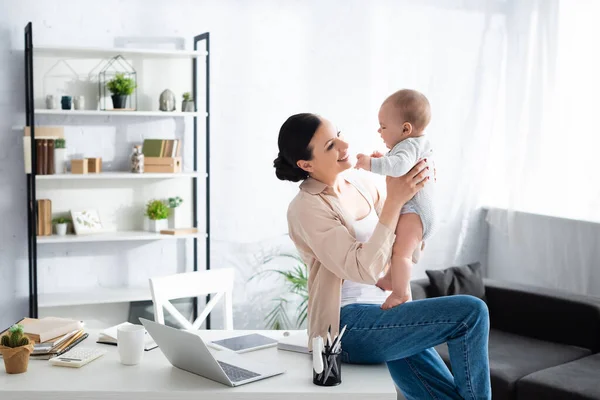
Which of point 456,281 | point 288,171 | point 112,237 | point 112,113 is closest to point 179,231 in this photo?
point 112,237

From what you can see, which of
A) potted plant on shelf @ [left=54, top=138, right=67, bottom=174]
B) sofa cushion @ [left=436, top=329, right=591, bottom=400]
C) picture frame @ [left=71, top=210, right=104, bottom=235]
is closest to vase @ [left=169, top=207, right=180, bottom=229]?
picture frame @ [left=71, top=210, right=104, bottom=235]

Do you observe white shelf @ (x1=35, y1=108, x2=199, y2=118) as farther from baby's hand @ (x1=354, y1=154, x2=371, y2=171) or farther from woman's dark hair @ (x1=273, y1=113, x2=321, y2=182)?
baby's hand @ (x1=354, y1=154, x2=371, y2=171)

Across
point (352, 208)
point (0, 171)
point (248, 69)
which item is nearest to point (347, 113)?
point (248, 69)

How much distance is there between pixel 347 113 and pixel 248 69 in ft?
2.28

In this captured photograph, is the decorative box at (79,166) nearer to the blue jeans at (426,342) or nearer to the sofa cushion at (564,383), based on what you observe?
the blue jeans at (426,342)

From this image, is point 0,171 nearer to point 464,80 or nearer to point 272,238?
point 272,238

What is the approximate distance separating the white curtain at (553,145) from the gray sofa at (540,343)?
1.37 feet

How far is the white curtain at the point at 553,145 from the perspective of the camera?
166 inches

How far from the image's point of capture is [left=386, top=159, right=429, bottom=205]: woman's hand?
217cm

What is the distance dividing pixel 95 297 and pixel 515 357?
2.18m

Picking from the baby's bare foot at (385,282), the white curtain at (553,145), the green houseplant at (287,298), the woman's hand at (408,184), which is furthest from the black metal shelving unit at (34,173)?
the woman's hand at (408,184)

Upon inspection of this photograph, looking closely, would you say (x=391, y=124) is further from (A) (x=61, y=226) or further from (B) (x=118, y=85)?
(A) (x=61, y=226)

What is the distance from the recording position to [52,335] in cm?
241

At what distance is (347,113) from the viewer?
15.5 ft
